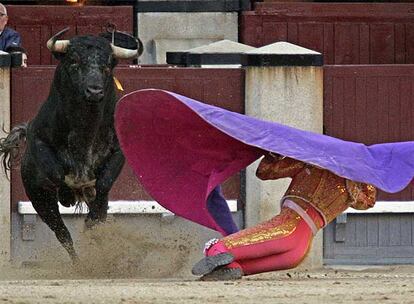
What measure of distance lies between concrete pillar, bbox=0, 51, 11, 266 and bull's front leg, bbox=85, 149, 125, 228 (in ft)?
6.76

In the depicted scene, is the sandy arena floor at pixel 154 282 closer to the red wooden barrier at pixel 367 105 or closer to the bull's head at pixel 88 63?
the bull's head at pixel 88 63

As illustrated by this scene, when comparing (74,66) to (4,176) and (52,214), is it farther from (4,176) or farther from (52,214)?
(4,176)

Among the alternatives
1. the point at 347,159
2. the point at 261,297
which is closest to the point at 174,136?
the point at 347,159

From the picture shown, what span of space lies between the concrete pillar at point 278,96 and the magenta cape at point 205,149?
313 centimetres

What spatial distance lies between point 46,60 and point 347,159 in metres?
6.75

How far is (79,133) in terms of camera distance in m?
12.6

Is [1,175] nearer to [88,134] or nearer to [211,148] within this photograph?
[88,134]

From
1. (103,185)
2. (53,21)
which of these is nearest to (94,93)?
(103,185)

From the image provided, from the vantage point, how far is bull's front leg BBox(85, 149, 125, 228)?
12453mm

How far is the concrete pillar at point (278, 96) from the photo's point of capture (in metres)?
14.8

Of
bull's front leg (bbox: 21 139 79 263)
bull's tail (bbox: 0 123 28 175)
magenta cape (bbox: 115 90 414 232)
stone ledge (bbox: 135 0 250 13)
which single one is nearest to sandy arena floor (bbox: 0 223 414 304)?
bull's front leg (bbox: 21 139 79 263)

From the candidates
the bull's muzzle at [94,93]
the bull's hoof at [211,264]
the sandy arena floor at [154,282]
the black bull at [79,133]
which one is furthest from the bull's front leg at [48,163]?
the bull's hoof at [211,264]

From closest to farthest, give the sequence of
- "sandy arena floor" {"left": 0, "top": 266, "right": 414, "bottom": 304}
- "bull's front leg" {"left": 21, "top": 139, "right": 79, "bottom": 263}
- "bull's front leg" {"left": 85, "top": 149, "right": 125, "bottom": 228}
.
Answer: "sandy arena floor" {"left": 0, "top": 266, "right": 414, "bottom": 304}
"bull's front leg" {"left": 85, "top": 149, "right": 125, "bottom": 228}
"bull's front leg" {"left": 21, "top": 139, "right": 79, "bottom": 263}

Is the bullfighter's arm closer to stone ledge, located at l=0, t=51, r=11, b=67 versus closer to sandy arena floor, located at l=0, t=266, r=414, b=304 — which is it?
sandy arena floor, located at l=0, t=266, r=414, b=304
